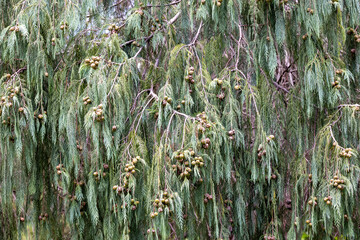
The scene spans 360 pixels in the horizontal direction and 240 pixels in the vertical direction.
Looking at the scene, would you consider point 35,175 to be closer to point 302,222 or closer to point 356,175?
point 302,222

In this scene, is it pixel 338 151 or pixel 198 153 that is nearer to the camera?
pixel 198 153

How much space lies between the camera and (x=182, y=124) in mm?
3168

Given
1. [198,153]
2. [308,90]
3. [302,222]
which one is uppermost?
[308,90]

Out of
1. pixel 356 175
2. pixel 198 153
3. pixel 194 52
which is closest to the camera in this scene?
pixel 198 153

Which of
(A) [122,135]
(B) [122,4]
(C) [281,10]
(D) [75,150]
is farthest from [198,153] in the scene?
(B) [122,4]

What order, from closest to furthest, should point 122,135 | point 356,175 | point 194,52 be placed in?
point 356,175 < point 122,135 < point 194,52

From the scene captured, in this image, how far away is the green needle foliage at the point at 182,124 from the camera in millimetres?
3164

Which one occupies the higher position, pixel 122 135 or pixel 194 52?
pixel 194 52

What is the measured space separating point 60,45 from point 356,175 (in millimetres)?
2014

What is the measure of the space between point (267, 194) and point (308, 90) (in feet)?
2.54

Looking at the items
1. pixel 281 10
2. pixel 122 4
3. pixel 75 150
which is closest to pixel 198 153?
pixel 75 150

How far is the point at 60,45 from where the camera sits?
360 cm

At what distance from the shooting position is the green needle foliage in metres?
3.16

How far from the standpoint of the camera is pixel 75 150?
3.42m
